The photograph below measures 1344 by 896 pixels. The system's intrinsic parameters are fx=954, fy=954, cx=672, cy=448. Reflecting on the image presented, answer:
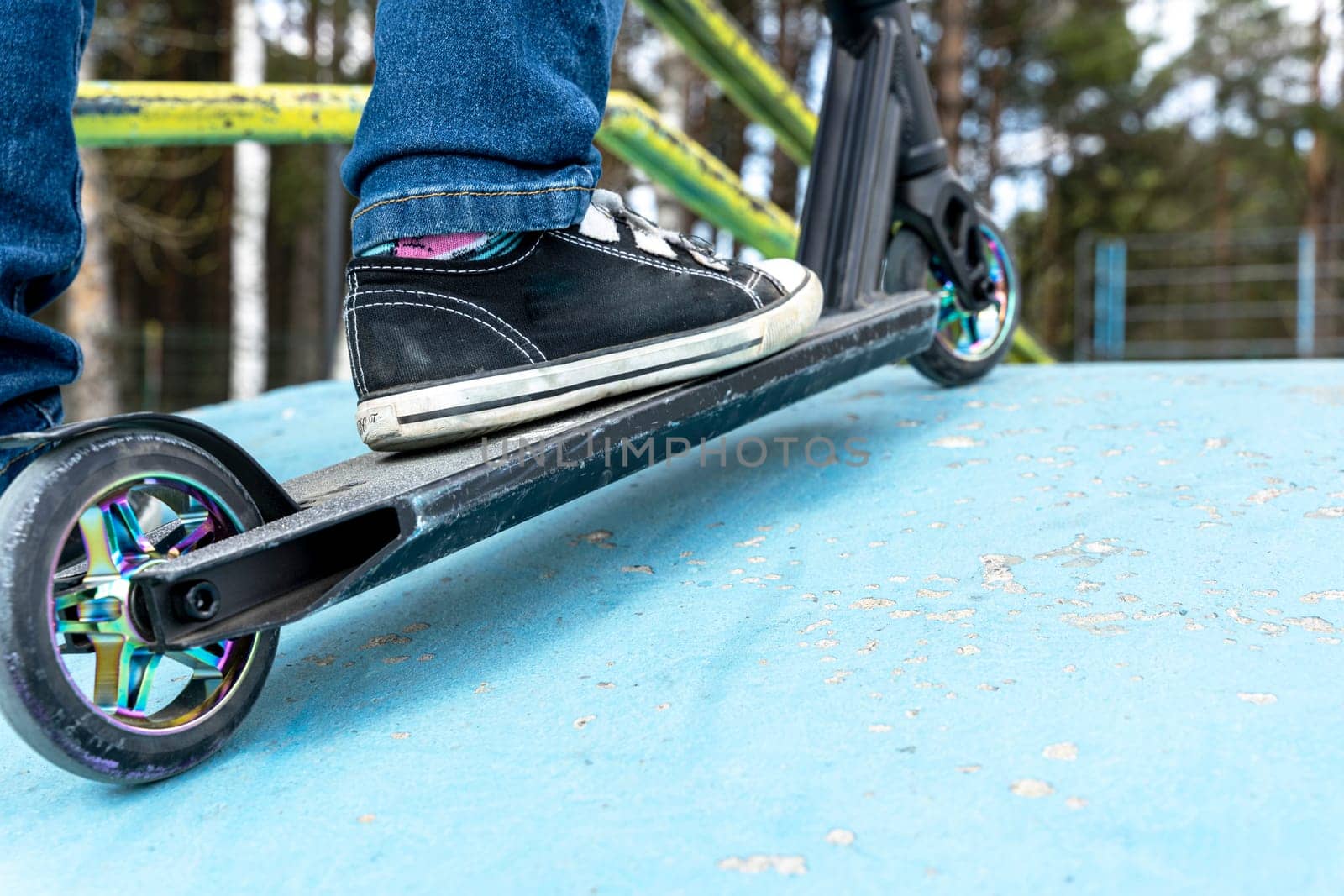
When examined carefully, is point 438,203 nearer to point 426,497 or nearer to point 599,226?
point 599,226

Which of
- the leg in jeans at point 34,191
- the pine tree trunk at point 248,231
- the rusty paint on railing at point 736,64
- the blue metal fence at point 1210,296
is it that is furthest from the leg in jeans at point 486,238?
the blue metal fence at point 1210,296

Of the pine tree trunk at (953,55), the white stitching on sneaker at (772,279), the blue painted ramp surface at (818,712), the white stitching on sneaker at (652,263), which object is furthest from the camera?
the pine tree trunk at (953,55)

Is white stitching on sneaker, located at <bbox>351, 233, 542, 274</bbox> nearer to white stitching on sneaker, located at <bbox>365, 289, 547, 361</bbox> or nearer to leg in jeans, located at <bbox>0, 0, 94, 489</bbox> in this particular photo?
white stitching on sneaker, located at <bbox>365, 289, 547, 361</bbox>

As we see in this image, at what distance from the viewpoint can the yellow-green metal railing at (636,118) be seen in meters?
1.75

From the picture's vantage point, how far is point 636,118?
7.40 feet

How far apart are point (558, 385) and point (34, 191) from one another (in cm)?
61

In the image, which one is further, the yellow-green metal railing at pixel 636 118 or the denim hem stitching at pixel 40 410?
the yellow-green metal railing at pixel 636 118

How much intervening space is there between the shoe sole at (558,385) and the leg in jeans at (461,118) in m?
0.17

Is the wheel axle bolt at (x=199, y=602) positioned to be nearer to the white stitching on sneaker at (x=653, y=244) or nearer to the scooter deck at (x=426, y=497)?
the scooter deck at (x=426, y=497)

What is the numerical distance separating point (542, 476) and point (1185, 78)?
21.6 meters

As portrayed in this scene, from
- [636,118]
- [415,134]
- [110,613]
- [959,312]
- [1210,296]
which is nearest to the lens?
[110,613]

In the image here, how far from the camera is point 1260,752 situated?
708 millimetres

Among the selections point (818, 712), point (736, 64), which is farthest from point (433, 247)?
point (736, 64)

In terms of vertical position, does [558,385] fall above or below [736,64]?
below
